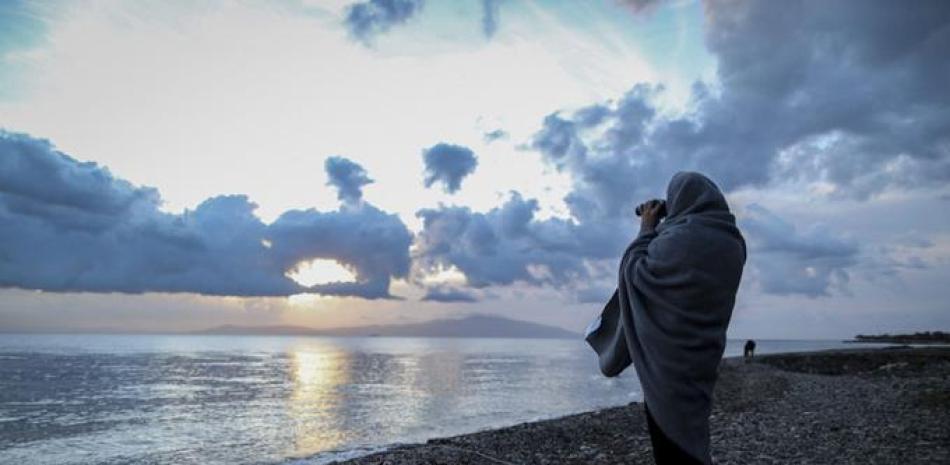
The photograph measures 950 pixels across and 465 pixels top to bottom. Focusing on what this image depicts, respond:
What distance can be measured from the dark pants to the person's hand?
3.58 feet

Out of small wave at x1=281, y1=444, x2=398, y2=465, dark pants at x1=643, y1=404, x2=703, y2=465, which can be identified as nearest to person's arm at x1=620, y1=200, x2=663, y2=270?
dark pants at x1=643, y1=404, x2=703, y2=465

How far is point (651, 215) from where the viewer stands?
3836 mm

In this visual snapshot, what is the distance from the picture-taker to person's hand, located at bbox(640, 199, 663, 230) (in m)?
3.82

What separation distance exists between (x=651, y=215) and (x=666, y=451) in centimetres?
137

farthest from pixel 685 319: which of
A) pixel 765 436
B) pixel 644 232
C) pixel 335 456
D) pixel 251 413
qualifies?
pixel 251 413

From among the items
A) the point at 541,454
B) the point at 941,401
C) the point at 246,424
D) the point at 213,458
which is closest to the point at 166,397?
the point at 246,424

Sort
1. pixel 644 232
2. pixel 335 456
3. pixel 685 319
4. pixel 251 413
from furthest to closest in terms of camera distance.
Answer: pixel 251 413 → pixel 335 456 → pixel 644 232 → pixel 685 319

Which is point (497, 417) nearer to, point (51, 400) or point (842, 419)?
point (842, 419)

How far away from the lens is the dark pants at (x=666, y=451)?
341 cm

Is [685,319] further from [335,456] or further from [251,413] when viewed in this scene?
[251,413]

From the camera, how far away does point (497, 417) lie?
84.6ft

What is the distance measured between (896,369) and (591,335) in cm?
4191

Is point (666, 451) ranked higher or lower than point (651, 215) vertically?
lower

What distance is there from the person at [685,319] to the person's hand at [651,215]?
0.22 meters
